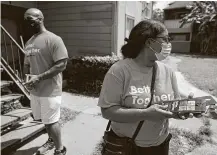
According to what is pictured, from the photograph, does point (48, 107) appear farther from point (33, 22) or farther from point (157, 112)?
point (157, 112)

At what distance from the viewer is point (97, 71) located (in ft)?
21.3

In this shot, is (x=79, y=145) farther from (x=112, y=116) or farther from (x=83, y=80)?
(x=83, y=80)

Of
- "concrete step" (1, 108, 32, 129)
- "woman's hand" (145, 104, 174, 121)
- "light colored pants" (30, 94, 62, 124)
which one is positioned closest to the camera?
"woman's hand" (145, 104, 174, 121)

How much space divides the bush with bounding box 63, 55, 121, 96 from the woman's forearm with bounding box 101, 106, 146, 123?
4.70 m

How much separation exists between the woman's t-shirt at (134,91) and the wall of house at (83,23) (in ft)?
18.4

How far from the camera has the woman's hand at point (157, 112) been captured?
55.6 inches

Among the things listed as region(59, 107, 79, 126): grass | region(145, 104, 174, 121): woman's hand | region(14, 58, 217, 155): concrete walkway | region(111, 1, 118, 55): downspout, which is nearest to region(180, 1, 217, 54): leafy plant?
region(111, 1, 118, 55): downspout

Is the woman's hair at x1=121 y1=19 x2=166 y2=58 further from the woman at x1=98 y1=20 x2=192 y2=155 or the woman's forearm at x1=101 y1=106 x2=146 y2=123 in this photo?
the woman's forearm at x1=101 y1=106 x2=146 y2=123

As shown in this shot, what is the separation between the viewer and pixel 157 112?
141cm

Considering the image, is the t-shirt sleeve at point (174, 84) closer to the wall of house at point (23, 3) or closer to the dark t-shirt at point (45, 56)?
the dark t-shirt at point (45, 56)

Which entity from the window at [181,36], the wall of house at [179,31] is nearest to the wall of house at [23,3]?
the wall of house at [179,31]

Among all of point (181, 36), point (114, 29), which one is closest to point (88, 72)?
point (114, 29)

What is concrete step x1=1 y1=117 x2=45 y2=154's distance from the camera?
3.24 meters

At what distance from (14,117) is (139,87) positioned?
2.97 m
